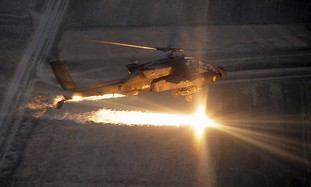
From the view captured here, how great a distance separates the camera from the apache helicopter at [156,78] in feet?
57.4

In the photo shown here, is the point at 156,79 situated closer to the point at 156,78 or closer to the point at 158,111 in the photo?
the point at 156,78

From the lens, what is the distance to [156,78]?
18562 millimetres

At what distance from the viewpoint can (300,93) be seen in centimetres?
2386

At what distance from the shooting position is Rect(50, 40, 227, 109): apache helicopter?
17.5 metres

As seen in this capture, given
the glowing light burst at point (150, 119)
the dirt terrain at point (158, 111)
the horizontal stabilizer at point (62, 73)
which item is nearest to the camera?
the horizontal stabilizer at point (62, 73)

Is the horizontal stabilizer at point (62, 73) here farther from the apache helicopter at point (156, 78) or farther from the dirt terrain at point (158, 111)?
the dirt terrain at point (158, 111)

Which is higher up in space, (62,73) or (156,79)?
(156,79)

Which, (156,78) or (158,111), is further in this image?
(158,111)

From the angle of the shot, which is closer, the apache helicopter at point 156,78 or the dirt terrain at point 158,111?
the apache helicopter at point 156,78

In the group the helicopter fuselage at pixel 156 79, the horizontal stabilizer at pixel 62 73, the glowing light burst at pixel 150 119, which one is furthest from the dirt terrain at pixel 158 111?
the horizontal stabilizer at pixel 62 73

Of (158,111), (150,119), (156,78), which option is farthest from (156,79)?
(158,111)

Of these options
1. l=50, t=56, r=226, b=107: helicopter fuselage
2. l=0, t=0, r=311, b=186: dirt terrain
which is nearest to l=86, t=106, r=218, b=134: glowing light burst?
l=0, t=0, r=311, b=186: dirt terrain

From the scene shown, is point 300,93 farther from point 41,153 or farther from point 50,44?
point 50,44

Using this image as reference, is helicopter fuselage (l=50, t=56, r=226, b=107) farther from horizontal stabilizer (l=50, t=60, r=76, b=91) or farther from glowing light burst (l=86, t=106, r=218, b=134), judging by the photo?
glowing light burst (l=86, t=106, r=218, b=134)
